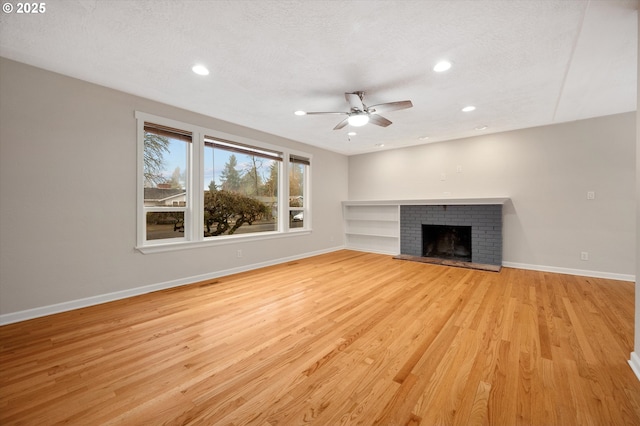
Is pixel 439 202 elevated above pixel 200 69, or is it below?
below

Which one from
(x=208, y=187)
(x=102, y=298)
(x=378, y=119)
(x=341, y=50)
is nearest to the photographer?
(x=341, y=50)

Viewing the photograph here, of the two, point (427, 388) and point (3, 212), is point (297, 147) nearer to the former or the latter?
point (3, 212)

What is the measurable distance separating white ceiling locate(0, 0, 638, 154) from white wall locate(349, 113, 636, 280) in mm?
653

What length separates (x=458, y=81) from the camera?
9.52 feet

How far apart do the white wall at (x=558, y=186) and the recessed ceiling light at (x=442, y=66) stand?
317cm

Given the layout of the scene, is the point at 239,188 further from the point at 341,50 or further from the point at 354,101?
the point at 341,50

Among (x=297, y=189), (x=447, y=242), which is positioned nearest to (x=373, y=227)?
(x=447, y=242)

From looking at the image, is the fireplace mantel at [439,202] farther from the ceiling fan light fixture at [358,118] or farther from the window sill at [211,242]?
the ceiling fan light fixture at [358,118]

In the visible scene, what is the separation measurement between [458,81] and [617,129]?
126 inches

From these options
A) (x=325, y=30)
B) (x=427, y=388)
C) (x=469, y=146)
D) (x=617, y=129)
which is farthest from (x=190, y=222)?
(x=617, y=129)

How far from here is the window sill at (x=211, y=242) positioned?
344 cm

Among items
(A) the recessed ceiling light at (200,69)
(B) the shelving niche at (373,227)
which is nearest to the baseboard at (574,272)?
(B) the shelving niche at (373,227)

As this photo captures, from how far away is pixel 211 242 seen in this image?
13.4ft

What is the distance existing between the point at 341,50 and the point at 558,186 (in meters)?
4.52
